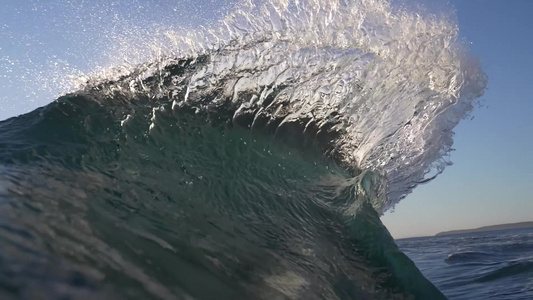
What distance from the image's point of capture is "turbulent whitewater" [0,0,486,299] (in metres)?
1.89

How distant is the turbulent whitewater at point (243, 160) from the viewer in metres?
1.89

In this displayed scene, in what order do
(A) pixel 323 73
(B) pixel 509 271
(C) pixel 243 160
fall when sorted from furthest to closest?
1. (B) pixel 509 271
2. (A) pixel 323 73
3. (C) pixel 243 160

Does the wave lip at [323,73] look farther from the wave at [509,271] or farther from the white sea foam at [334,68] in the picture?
the wave at [509,271]

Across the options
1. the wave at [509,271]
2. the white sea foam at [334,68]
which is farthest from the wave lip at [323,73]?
the wave at [509,271]

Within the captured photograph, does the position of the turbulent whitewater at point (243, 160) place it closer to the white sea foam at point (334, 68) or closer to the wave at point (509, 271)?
the white sea foam at point (334, 68)

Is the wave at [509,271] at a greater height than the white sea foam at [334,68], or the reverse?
the white sea foam at [334,68]

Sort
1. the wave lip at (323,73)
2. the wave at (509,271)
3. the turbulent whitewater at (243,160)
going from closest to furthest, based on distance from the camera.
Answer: the turbulent whitewater at (243,160), the wave lip at (323,73), the wave at (509,271)

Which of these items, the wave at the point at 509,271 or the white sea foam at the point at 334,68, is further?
the wave at the point at 509,271

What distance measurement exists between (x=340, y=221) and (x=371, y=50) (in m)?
2.39

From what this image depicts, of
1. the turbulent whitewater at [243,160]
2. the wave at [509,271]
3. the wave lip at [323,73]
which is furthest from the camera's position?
the wave at [509,271]

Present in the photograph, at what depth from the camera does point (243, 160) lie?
4785 mm

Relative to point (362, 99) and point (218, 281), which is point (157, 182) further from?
point (362, 99)

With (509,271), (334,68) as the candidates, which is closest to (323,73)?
(334,68)

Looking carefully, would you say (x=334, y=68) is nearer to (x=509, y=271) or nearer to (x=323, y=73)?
(x=323, y=73)
